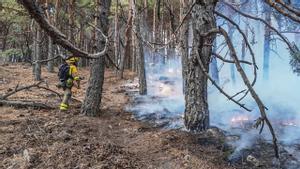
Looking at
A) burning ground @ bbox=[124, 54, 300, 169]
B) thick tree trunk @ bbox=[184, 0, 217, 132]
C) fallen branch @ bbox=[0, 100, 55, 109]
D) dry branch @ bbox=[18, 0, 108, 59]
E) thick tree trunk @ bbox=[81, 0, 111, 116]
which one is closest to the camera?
dry branch @ bbox=[18, 0, 108, 59]

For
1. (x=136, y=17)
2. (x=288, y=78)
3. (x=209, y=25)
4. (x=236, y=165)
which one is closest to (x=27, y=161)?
(x=236, y=165)

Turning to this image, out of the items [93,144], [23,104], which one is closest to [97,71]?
[23,104]

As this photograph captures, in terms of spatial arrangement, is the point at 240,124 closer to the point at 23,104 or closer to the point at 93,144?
the point at 93,144

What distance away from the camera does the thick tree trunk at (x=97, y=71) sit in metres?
8.93

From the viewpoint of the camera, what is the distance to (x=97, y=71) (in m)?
9.01

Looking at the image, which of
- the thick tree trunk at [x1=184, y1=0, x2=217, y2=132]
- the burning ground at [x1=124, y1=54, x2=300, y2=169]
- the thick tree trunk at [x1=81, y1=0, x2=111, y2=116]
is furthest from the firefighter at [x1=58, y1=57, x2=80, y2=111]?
the thick tree trunk at [x1=184, y1=0, x2=217, y2=132]

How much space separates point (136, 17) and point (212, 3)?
7.67 m

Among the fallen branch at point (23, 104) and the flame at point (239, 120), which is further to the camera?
the fallen branch at point (23, 104)

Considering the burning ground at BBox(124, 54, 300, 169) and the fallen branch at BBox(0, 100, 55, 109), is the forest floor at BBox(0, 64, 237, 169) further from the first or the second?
the burning ground at BBox(124, 54, 300, 169)

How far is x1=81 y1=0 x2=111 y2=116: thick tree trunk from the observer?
893 centimetres

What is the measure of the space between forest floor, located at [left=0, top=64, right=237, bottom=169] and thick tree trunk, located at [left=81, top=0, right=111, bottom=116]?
1.16 feet

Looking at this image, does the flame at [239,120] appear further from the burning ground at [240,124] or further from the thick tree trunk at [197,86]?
the thick tree trunk at [197,86]

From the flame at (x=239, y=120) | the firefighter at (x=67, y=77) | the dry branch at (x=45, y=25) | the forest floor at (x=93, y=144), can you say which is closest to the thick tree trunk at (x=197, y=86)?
the forest floor at (x=93, y=144)

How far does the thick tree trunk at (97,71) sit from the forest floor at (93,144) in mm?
354
